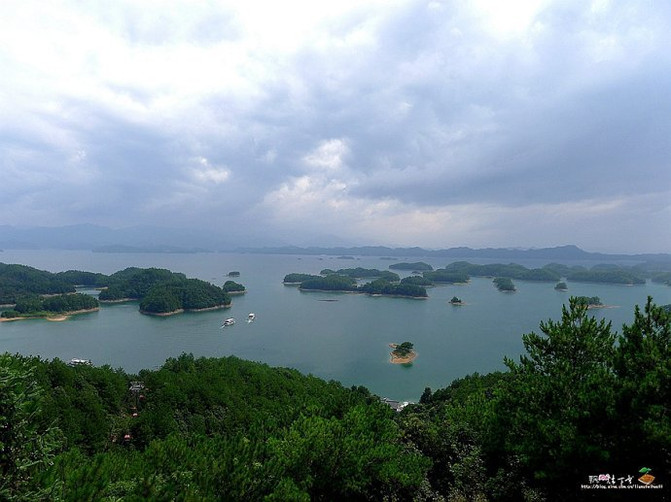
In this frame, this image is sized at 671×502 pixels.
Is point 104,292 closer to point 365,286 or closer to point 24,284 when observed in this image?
point 24,284

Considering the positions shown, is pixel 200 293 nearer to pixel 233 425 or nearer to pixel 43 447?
pixel 233 425

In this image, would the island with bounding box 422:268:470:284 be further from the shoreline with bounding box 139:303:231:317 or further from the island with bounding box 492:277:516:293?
the shoreline with bounding box 139:303:231:317

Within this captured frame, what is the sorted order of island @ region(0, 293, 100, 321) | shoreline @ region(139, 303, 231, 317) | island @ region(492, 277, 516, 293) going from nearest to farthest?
island @ region(0, 293, 100, 321), shoreline @ region(139, 303, 231, 317), island @ region(492, 277, 516, 293)

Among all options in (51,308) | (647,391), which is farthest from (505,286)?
(647,391)

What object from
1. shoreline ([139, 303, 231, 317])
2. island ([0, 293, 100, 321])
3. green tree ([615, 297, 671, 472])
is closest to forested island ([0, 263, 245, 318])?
island ([0, 293, 100, 321])

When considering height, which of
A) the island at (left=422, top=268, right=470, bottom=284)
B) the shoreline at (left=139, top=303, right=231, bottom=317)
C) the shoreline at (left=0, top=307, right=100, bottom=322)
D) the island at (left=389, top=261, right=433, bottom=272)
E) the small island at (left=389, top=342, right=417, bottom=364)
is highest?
the island at (left=389, top=261, right=433, bottom=272)

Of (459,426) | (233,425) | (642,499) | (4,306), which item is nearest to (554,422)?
(642,499)

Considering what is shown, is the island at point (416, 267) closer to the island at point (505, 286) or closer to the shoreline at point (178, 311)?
the island at point (505, 286)
